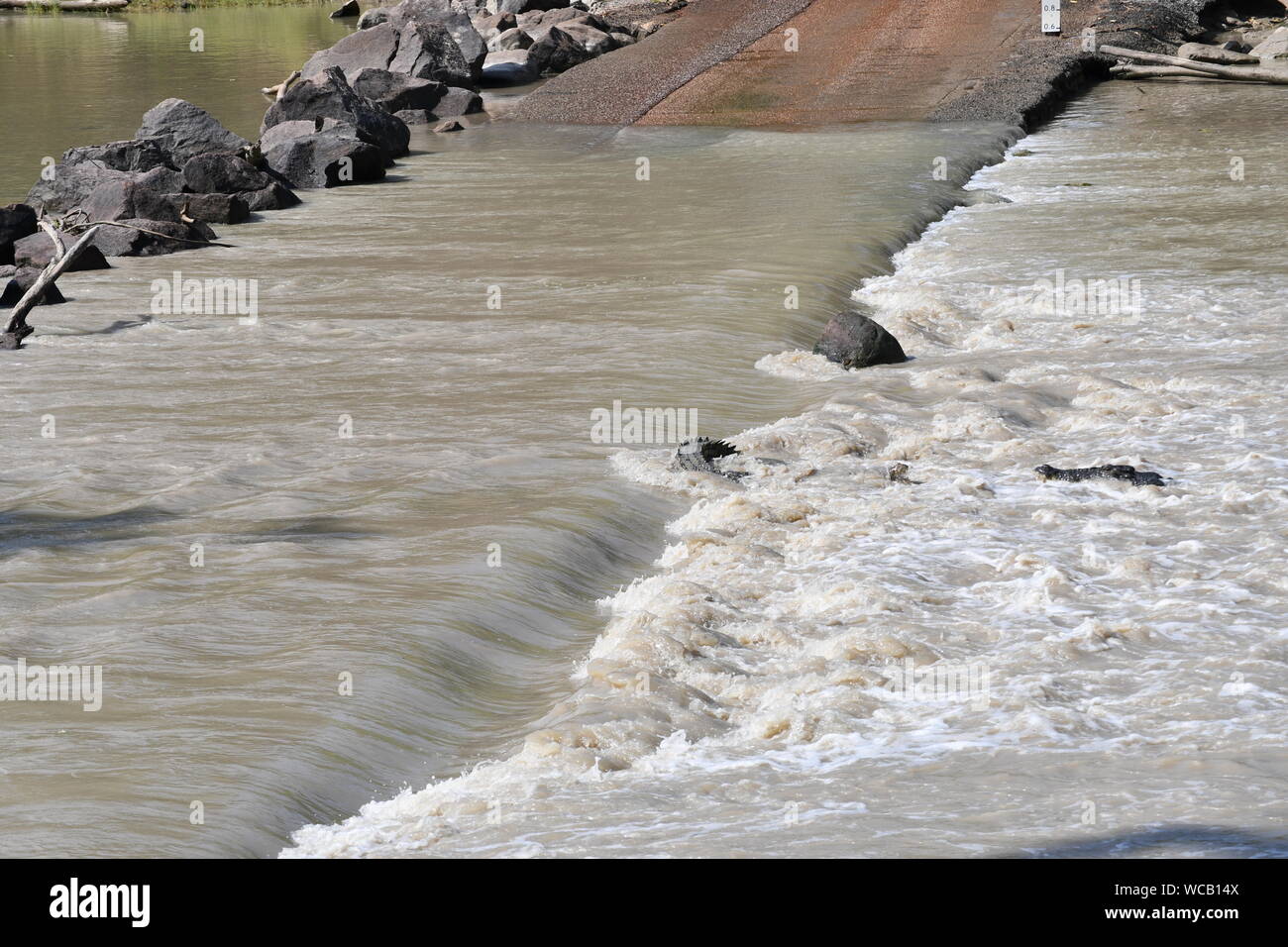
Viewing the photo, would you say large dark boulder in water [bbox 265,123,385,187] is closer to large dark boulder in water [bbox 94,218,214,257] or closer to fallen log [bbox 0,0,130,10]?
large dark boulder in water [bbox 94,218,214,257]

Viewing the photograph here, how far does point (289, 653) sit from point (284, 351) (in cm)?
487

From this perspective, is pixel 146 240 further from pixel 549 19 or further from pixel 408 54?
pixel 549 19

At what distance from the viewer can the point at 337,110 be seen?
63.0ft

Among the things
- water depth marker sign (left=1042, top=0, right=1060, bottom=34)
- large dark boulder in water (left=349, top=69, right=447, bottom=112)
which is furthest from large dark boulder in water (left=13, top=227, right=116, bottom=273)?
water depth marker sign (left=1042, top=0, right=1060, bottom=34)

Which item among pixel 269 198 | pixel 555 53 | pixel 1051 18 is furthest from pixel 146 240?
pixel 1051 18

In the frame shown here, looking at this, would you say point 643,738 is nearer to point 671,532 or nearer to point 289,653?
point 289,653

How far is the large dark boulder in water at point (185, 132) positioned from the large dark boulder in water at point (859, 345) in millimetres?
9242

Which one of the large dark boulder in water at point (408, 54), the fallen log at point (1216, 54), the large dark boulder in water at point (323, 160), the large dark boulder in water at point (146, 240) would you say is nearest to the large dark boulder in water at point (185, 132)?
the large dark boulder in water at point (323, 160)

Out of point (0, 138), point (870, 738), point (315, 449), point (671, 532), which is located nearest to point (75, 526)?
point (315, 449)

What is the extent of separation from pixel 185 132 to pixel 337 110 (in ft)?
6.91

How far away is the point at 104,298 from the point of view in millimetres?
12609

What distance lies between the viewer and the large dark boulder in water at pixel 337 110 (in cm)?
1912

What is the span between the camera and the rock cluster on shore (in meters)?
14.3

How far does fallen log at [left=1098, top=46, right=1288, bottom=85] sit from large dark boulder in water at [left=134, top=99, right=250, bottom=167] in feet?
42.7
